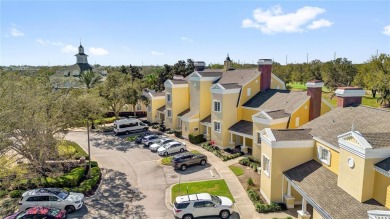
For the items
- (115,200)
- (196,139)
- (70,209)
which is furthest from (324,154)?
(196,139)

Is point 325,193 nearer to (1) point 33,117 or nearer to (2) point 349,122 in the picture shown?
(2) point 349,122

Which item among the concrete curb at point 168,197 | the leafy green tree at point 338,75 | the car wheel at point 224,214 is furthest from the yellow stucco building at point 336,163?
the leafy green tree at point 338,75

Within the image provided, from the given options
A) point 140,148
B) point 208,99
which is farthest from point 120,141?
point 208,99

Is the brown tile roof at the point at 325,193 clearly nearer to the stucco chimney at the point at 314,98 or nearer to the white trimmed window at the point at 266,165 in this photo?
the white trimmed window at the point at 266,165

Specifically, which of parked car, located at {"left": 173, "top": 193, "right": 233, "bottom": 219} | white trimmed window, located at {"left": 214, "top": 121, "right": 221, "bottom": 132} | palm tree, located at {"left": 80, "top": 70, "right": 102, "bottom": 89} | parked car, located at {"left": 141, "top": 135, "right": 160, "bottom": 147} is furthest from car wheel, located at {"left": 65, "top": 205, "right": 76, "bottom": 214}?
palm tree, located at {"left": 80, "top": 70, "right": 102, "bottom": 89}

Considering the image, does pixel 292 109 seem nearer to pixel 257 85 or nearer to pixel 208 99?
pixel 257 85

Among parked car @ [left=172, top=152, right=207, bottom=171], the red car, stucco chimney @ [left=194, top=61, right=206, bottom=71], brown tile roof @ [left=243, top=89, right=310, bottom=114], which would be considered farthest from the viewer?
stucco chimney @ [left=194, top=61, right=206, bottom=71]

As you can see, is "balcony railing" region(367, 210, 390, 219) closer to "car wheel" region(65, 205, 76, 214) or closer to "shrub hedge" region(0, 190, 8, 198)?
"car wheel" region(65, 205, 76, 214)

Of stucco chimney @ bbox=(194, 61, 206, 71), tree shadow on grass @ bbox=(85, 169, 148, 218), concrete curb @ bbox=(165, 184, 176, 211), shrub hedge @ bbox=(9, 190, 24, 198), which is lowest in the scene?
tree shadow on grass @ bbox=(85, 169, 148, 218)

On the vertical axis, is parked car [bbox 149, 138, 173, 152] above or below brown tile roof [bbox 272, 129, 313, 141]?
below
